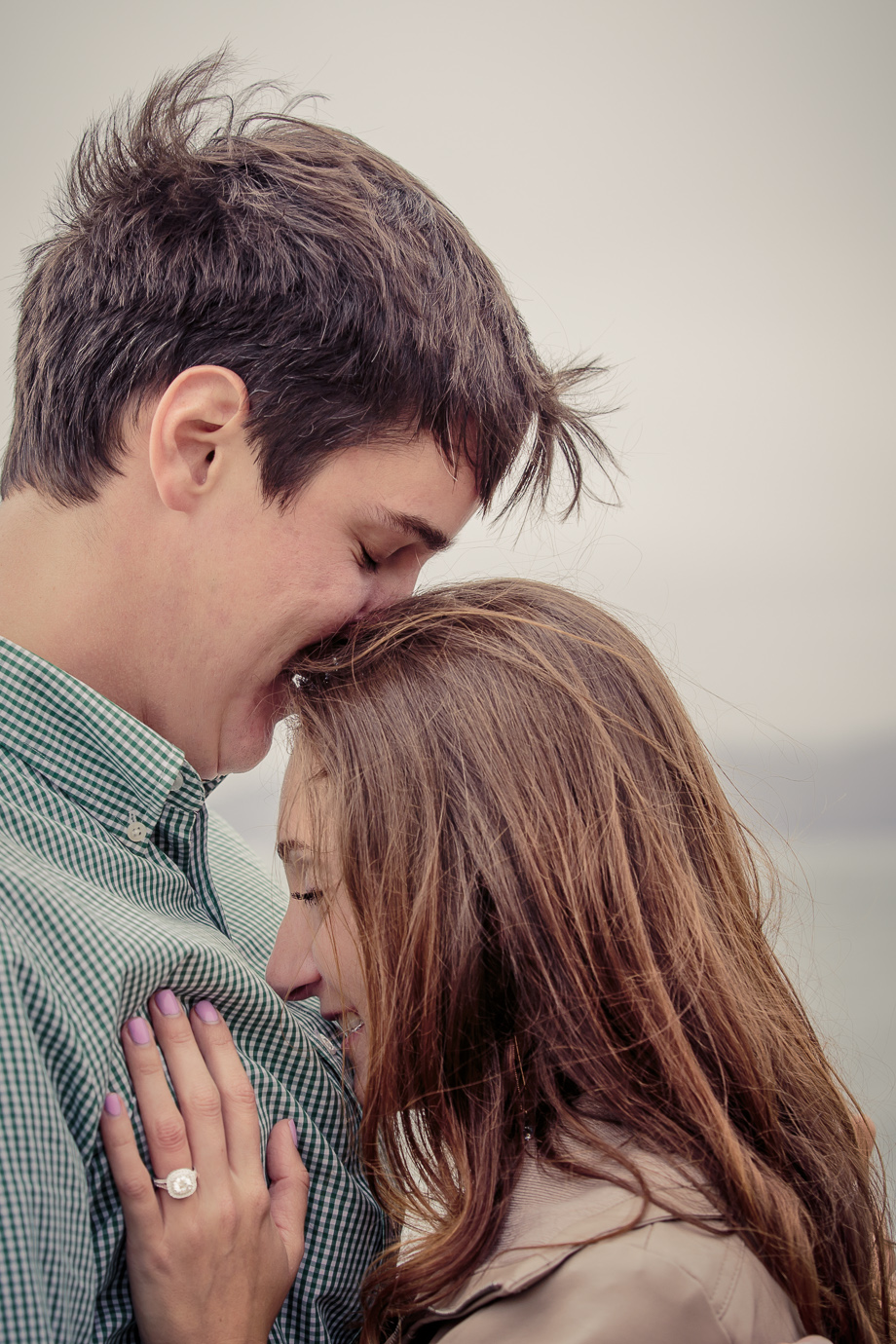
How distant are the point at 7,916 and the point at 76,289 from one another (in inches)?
29.7

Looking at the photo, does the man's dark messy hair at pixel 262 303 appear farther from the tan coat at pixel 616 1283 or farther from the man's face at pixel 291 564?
the tan coat at pixel 616 1283

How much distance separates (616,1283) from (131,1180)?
39 cm

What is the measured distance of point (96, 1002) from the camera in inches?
30.3

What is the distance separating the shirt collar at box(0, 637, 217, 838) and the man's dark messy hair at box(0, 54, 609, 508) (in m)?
0.24

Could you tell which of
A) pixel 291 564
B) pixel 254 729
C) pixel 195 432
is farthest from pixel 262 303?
pixel 254 729

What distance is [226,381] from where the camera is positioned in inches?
39.9

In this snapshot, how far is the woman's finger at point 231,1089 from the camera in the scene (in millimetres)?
840

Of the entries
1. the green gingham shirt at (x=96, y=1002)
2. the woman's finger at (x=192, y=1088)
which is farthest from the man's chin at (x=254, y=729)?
the woman's finger at (x=192, y=1088)

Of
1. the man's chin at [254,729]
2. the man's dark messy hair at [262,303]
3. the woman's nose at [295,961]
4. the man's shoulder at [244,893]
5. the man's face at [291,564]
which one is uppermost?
the man's dark messy hair at [262,303]

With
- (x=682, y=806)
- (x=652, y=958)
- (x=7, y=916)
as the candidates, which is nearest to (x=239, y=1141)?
(x=7, y=916)

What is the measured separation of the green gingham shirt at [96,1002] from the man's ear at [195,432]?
0.78 feet

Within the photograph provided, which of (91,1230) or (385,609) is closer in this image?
(91,1230)

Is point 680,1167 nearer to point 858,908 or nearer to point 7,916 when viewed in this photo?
point 7,916

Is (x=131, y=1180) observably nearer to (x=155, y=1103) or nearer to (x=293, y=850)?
(x=155, y=1103)
